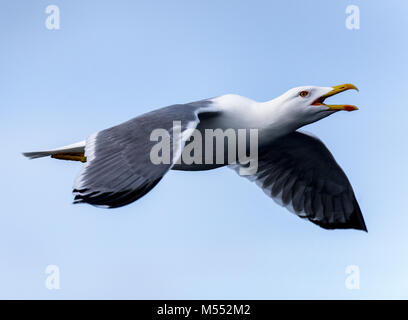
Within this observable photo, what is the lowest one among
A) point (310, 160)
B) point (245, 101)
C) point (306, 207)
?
point (306, 207)

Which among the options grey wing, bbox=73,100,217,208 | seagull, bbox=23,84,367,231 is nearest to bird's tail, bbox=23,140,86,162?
seagull, bbox=23,84,367,231

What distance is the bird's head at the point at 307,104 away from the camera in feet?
19.7

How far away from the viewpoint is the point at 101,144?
5375mm

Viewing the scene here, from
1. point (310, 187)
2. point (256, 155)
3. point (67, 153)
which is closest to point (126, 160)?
point (67, 153)

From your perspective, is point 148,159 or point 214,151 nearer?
point 148,159

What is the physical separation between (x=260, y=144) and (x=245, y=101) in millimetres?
382

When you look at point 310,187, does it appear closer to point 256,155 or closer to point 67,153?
point 256,155

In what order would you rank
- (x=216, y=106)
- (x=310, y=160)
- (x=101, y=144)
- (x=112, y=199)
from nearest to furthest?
(x=112, y=199) < (x=101, y=144) < (x=216, y=106) < (x=310, y=160)

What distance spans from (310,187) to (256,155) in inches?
27.3

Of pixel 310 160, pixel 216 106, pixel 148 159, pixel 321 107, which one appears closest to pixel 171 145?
pixel 148 159

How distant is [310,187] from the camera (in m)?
7.11

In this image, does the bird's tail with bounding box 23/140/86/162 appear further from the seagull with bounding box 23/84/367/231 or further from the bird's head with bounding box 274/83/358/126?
the bird's head with bounding box 274/83/358/126

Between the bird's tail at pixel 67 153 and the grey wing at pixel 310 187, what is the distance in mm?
1440

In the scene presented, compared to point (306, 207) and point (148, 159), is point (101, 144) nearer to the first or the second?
point (148, 159)
